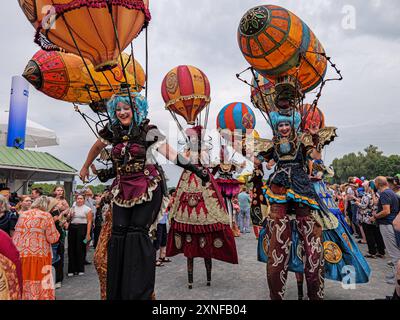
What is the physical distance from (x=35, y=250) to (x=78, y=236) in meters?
2.17

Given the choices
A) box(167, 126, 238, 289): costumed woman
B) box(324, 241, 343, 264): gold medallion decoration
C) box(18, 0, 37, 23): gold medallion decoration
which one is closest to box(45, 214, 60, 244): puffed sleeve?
box(167, 126, 238, 289): costumed woman

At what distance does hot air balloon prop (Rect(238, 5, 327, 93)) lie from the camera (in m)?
3.78

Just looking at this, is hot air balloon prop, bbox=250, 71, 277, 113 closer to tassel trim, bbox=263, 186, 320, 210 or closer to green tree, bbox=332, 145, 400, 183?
tassel trim, bbox=263, 186, 320, 210

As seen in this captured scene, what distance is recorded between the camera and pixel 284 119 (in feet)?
12.3

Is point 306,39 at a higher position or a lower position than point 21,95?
lower

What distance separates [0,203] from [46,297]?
4.37ft

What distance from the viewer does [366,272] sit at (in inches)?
156

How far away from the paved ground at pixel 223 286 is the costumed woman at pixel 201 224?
12.2 inches

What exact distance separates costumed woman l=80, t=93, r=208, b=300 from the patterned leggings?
4.62 feet

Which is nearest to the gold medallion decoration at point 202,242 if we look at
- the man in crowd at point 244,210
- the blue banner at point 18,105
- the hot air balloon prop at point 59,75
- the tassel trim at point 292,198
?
the tassel trim at point 292,198

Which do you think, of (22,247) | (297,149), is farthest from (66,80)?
(297,149)
